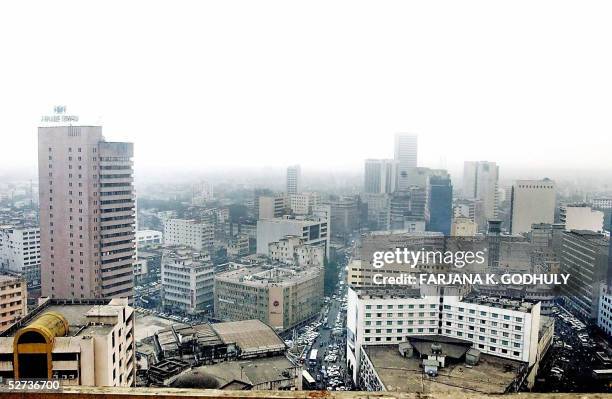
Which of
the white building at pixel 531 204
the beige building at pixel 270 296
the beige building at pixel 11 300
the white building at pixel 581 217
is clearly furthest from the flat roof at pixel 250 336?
the white building at pixel 581 217

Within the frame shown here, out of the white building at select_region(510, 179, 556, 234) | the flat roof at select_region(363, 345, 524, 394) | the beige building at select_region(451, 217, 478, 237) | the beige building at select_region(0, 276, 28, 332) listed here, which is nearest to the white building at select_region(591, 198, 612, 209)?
the white building at select_region(510, 179, 556, 234)

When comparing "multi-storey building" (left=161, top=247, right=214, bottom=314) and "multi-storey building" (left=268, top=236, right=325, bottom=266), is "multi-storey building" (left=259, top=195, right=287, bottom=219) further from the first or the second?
"multi-storey building" (left=161, top=247, right=214, bottom=314)

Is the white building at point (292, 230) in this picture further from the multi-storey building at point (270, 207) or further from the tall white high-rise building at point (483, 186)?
the tall white high-rise building at point (483, 186)

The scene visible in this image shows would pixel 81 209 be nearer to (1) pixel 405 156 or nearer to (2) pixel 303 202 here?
(2) pixel 303 202

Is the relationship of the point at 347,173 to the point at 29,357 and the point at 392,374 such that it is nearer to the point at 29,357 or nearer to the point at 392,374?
the point at 392,374

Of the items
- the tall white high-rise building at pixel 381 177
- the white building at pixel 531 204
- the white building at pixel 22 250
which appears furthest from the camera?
the tall white high-rise building at pixel 381 177

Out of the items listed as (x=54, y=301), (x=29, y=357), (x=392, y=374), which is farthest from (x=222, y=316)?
(x=29, y=357)
